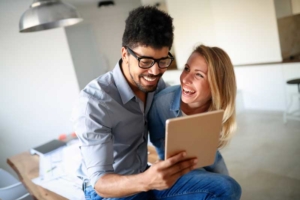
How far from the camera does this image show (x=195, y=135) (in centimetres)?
93

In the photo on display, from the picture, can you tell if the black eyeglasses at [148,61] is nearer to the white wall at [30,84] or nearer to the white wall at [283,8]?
the white wall at [30,84]

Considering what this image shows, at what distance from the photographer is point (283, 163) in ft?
8.78

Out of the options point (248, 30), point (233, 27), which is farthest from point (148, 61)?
point (233, 27)

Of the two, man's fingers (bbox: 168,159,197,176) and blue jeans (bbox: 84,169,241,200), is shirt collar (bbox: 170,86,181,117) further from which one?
man's fingers (bbox: 168,159,197,176)

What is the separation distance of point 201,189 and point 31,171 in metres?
1.27

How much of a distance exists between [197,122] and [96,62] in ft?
19.4

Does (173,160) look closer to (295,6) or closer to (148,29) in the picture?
(148,29)

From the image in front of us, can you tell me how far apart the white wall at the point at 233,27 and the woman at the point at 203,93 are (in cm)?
303

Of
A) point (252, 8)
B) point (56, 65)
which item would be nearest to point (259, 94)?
point (252, 8)

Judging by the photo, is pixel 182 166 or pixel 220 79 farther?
pixel 220 79

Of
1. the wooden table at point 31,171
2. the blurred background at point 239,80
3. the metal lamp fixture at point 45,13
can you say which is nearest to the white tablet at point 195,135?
the wooden table at point 31,171

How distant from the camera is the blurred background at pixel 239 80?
3.00 m

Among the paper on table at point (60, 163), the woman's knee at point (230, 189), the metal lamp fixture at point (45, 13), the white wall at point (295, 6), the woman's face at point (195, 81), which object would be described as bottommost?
the paper on table at point (60, 163)

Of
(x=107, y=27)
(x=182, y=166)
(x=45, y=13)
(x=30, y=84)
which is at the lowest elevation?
(x=182, y=166)
